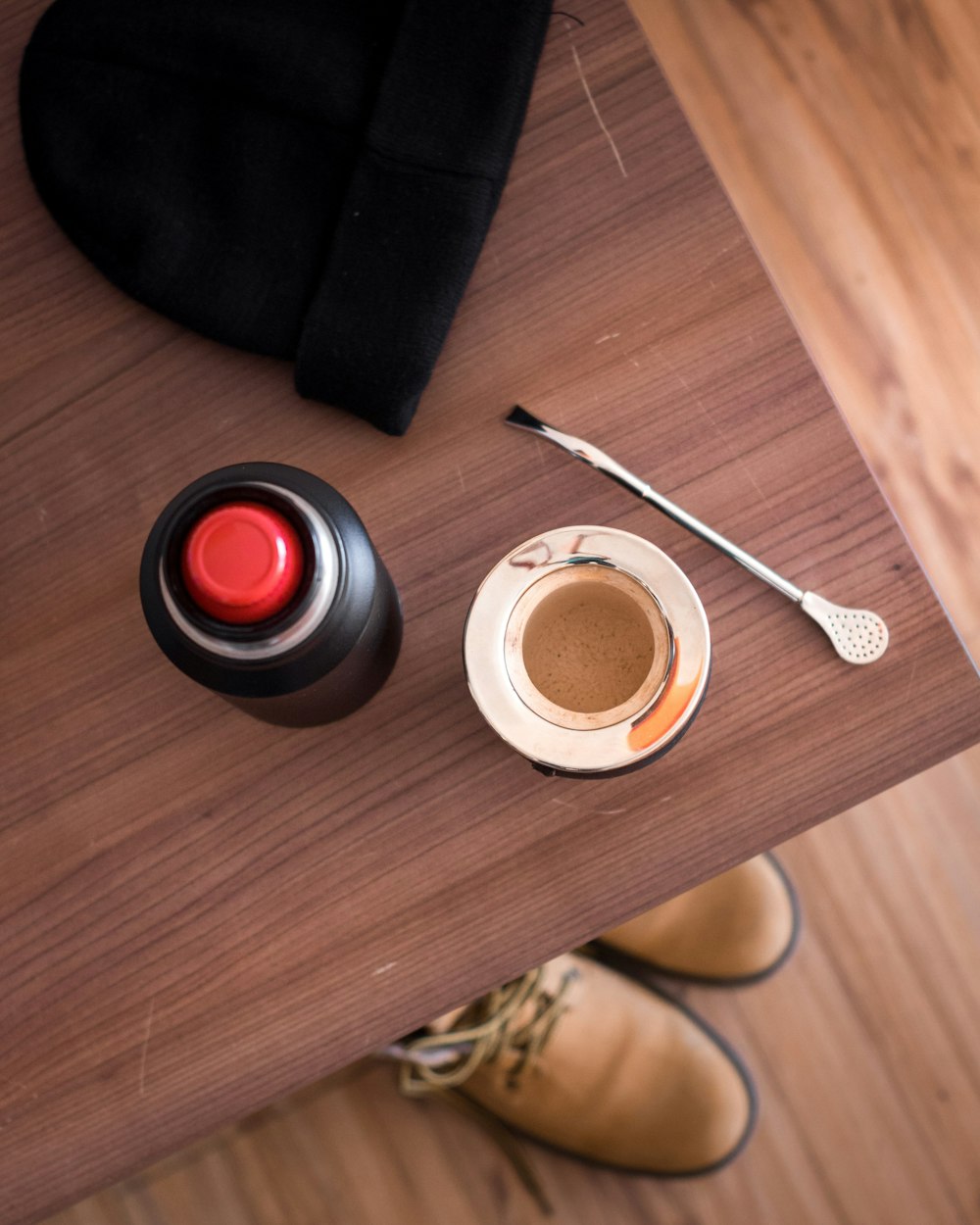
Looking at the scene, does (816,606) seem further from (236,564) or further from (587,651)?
(236,564)

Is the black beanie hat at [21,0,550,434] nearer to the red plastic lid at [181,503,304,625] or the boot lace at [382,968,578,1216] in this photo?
the red plastic lid at [181,503,304,625]

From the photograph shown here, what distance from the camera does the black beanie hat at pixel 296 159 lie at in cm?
46

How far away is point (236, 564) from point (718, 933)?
672 millimetres

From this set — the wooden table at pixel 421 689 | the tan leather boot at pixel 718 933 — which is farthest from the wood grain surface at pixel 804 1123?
the wooden table at pixel 421 689

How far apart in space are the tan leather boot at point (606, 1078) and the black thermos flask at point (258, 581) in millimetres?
530

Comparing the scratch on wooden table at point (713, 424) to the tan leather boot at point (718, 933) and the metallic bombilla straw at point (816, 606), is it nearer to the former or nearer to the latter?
the metallic bombilla straw at point (816, 606)

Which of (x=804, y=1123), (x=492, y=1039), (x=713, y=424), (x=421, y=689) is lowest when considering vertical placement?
(x=804, y=1123)

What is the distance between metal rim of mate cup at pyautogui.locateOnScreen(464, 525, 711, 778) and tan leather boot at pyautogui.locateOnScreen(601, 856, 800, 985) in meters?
0.51

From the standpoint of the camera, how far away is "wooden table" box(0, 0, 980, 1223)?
17.9 inches

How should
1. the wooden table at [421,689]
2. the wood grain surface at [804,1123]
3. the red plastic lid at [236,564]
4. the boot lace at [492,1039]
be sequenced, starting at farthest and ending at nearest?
the wood grain surface at [804,1123], the boot lace at [492,1039], the wooden table at [421,689], the red plastic lid at [236,564]

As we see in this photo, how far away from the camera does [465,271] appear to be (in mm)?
466

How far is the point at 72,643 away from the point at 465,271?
27 centimetres

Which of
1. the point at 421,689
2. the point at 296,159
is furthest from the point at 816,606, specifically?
the point at 296,159

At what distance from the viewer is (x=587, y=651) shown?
0.40 meters
